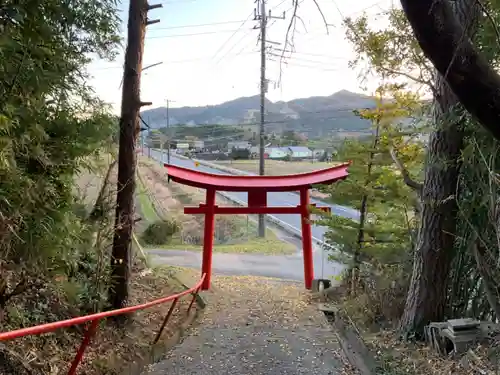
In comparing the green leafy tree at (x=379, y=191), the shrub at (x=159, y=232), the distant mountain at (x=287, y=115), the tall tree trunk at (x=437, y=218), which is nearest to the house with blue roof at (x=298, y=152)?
the distant mountain at (x=287, y=115)

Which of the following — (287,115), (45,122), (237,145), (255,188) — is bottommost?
(255,188)

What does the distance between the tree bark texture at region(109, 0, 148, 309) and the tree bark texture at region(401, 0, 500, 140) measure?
341 cm

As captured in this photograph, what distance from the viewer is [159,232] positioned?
596 inches

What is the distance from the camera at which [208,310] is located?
6688mm

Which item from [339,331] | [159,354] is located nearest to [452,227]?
→ [339,331]

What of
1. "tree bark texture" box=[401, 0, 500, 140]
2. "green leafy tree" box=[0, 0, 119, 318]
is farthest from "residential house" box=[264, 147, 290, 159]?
"tree bark texture" box=[401, 0, 500, 140]

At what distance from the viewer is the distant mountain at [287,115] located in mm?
10556

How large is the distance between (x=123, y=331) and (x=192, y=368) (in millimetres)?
855

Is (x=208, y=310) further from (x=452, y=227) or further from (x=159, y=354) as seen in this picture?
(x=452, y=227)

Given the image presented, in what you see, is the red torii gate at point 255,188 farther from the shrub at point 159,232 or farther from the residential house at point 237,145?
the residential house at point 237,145

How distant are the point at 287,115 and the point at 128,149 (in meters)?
12.9

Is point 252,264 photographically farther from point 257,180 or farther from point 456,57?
point 456,57

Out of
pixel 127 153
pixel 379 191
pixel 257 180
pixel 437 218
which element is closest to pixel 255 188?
pixel 257 180

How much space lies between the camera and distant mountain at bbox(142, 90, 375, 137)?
1056 centimetres
